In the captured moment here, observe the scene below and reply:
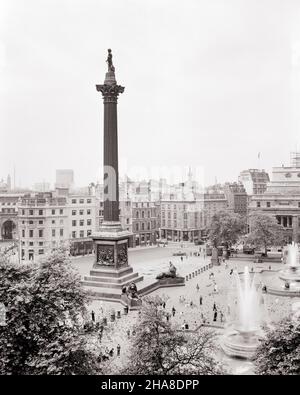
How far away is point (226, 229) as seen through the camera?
70250 millimetres

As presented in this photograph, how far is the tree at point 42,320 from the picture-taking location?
1694 cm

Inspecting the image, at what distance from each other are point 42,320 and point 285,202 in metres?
78.9

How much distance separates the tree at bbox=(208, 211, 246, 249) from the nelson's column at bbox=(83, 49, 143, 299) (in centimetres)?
2678

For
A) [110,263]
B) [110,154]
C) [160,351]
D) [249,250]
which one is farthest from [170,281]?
[160,351]

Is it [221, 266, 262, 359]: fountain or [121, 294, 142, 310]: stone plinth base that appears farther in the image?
[121, 294, 142, 310]: stone plinth base

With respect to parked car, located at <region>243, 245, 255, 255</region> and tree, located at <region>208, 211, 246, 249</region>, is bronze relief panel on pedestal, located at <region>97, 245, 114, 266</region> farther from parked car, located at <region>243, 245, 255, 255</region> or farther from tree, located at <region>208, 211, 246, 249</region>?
parked car, located at <region>243, 245, 255, 255</region>

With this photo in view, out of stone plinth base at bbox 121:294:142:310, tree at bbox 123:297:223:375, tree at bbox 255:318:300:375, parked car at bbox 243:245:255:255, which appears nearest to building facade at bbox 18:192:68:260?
parked car at bbox 243:245:255:255

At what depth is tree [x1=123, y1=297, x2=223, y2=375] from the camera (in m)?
17.3

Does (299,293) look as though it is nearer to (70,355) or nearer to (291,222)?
(70,355)

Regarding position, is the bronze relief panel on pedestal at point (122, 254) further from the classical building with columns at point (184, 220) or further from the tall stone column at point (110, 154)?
the classical building with columns at point (184, 220)

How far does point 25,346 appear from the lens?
18.0m

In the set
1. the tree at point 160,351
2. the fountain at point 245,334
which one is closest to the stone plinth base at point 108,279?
the fountain at point 245,334
